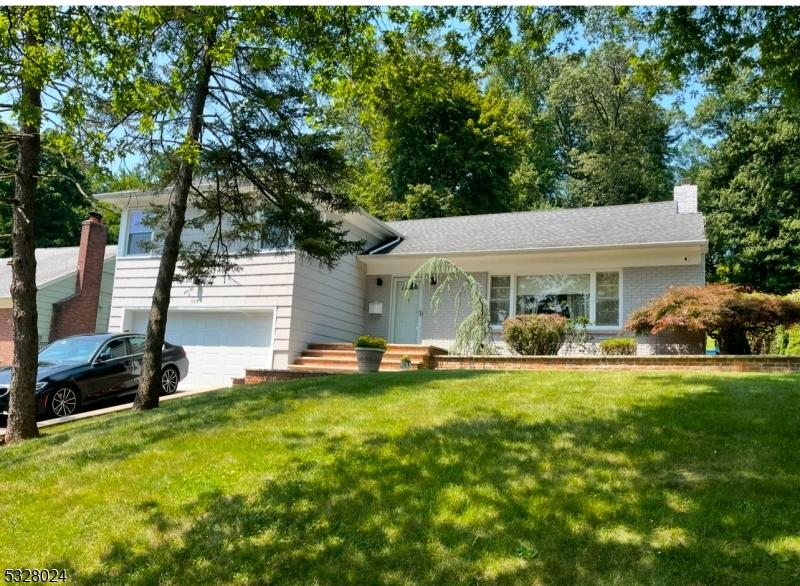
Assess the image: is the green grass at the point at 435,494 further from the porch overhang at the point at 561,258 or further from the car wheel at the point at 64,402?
the porch overhang at the point at 561,258

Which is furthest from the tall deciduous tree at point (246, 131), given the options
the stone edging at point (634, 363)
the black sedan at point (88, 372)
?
the stone edging at point (634, 363)

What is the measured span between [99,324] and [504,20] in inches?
791

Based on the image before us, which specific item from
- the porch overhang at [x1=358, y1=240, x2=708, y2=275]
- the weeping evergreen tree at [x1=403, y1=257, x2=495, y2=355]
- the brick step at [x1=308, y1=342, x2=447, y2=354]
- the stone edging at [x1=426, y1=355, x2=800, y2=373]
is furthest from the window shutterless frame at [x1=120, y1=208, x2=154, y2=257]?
the stone edging at [x1=426, y1=355, x2=800, y2=373]

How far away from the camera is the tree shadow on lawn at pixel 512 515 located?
3299mm

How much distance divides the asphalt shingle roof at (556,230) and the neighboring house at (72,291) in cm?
1167

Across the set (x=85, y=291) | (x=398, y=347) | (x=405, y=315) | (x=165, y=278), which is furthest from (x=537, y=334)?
(x=85, y=291)

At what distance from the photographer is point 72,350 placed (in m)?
11.6

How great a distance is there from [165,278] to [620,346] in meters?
9.08

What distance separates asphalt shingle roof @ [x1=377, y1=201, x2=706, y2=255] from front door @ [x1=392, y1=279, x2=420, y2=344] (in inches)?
46.2

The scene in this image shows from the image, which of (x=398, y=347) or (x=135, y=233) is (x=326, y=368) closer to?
(x=398, y=347)

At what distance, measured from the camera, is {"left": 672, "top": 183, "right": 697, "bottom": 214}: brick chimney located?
610 inches

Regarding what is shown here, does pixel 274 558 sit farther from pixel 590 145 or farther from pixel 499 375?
pixel 590 145

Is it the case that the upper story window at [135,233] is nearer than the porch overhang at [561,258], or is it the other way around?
the porch overhang at [561,258]

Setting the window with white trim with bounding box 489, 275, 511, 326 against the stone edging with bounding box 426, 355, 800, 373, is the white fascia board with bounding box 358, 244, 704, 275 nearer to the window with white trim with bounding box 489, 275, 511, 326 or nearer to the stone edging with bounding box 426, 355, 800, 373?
the window with white trim with bounding box 489, 275, 511, 326
